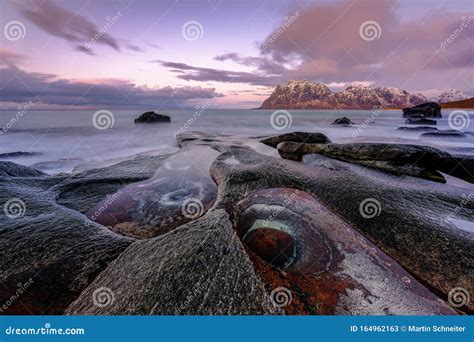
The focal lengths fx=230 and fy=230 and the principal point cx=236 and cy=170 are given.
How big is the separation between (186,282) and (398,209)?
5600mm

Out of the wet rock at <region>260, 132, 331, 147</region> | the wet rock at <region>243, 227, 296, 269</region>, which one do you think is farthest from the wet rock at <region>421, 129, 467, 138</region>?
the wet rock at <region>243, 227, 296, 269</region>

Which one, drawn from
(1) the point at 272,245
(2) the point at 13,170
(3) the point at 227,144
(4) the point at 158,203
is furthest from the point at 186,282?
(3) the point at 227,144

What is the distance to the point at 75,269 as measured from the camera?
4180 millimetres

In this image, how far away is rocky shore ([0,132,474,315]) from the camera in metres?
3.54

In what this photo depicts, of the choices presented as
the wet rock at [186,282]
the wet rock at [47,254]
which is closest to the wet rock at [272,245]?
the wet rock at [186,282]

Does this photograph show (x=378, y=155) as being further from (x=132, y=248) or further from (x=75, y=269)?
(x=75, y=269)

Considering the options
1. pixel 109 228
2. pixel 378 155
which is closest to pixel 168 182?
pixel 109 228

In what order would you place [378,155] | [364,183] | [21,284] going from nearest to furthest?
[21,284] → [364,183] → [378,155]

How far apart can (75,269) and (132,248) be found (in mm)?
983

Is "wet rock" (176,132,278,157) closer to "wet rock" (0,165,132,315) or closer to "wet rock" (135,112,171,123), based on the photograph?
"wet rock" (0,165,132,315)

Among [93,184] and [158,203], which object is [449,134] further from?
[93,184]

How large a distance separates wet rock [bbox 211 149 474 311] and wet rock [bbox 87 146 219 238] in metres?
0.76

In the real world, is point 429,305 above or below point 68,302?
below

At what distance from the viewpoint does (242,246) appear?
4262 mm
